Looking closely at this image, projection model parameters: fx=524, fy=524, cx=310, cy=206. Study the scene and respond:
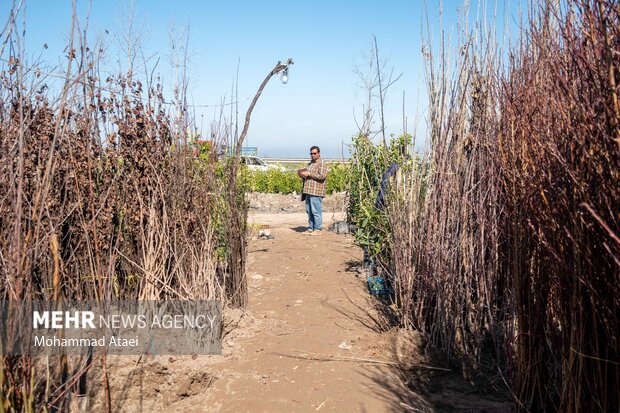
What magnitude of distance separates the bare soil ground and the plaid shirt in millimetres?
3678

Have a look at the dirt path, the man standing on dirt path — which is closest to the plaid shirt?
the man standing on dirt path

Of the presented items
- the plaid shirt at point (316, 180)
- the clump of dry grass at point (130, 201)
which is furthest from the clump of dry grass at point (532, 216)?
the plaid shirt at point (316, 180)

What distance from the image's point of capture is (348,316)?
16.6ft

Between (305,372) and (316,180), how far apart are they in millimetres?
5441

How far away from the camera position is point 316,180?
355 inches

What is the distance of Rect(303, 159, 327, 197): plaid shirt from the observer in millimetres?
8969

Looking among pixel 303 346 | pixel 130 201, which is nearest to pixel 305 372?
pixel 303 346

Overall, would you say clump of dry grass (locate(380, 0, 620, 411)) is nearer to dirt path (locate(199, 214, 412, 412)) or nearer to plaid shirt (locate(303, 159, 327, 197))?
dirt path (locate(199, 214, 412, 412))

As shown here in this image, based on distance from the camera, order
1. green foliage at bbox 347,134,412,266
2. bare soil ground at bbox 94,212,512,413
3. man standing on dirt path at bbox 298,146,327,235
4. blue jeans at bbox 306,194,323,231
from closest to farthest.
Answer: bare soil ground at bbox 94,212,512,413
green foliage at bbox 347,134,412,266
man standing on dirt path at bbox 298,146,327,235
blue jeans at bbox 306,194,323,231

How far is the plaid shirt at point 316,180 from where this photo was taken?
29.4ft

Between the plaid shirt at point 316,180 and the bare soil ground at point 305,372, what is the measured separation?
3.68 meters

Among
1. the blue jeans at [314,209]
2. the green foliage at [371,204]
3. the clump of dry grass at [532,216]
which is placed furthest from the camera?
the blue jeans at [314,209]

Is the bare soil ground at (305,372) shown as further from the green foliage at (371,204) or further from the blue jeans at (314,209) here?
the blue jeans at (314,209)

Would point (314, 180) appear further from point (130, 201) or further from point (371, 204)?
point (130, 201)
